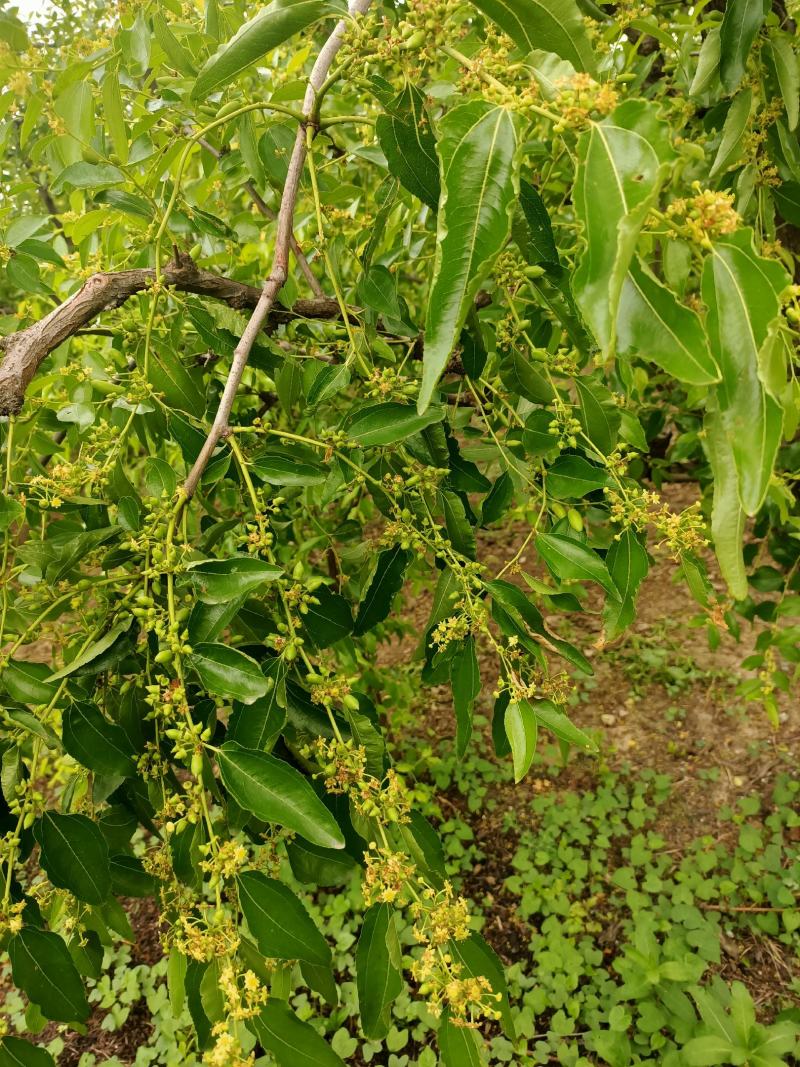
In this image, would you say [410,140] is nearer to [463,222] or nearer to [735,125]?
[463,222]

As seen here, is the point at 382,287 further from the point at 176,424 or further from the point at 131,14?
the point at 131,14

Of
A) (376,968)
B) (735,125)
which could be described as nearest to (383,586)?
(376,968)

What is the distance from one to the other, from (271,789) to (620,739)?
10.5ft

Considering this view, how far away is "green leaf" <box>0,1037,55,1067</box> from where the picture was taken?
966mm

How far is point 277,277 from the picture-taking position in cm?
115

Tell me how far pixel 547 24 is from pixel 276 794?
93 cm

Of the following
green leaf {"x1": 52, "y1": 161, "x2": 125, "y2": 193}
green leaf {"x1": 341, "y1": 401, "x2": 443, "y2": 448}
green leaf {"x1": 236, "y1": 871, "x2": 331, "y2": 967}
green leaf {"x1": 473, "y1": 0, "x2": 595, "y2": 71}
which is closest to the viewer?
green leaf {"x1": 473, "y1": 0, "x2": 595, "y2": 71}

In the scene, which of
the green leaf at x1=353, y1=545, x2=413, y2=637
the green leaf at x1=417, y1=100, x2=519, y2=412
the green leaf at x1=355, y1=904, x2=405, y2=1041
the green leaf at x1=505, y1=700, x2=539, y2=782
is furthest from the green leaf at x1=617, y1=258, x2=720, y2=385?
the green leaf at x1=355, y1=904, x2=405, y2=1041

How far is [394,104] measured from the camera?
883 millimetres

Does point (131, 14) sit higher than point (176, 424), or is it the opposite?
point (131, 14)

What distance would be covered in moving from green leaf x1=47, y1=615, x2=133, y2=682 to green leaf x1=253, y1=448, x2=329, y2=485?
31 cm

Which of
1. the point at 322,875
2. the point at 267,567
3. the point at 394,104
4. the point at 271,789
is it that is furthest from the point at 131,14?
the point at 322,875

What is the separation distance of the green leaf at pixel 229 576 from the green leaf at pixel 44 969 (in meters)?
0.56

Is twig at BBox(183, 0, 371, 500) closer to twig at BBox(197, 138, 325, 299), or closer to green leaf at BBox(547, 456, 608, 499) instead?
twig at BBox(197, 138, 325, 299)
